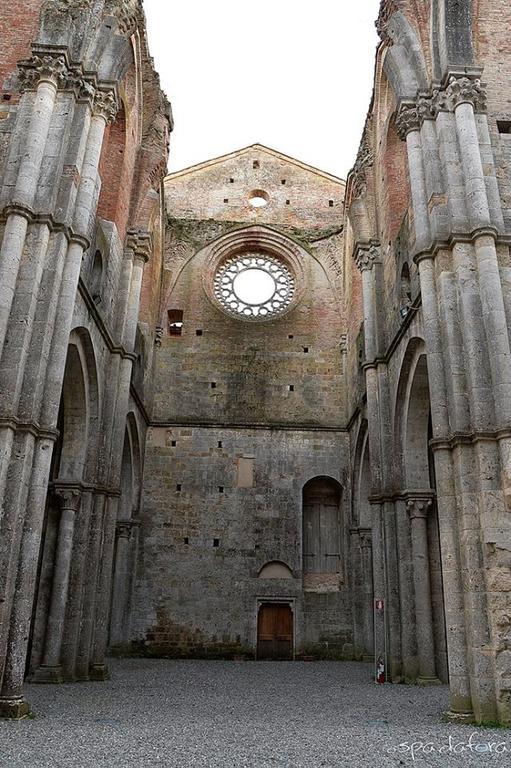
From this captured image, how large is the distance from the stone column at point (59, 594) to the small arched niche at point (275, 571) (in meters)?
7.63

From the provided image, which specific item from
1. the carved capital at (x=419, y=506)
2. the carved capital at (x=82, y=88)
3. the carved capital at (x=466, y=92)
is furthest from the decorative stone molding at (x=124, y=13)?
the carved capital at (x=419, y=506)

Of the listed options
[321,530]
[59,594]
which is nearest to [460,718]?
[59,594]

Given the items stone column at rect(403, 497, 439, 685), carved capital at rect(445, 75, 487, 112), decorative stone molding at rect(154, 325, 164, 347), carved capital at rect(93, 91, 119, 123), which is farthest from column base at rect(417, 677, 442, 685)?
decorative stone molding at rect(154, 325, 164, 347)

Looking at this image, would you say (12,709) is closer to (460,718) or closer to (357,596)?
(460,718)

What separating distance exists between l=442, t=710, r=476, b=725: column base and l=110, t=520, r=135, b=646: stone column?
10.8 m

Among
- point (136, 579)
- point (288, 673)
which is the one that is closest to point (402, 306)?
point (288, 673)

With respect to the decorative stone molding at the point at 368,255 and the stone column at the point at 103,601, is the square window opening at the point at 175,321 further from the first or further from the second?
the stone column at the point at 103,601

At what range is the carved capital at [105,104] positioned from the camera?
11000 mm

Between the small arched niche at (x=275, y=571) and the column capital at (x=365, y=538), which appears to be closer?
the column capital at (x=365, y=538)

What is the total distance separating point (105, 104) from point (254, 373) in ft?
34.6

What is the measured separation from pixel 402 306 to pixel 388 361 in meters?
1.35

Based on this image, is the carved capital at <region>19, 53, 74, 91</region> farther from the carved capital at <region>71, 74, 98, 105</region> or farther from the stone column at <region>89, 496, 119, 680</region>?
the stone column at <region>89, 496, 119, 680</region>

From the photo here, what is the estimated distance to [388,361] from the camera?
566 inches

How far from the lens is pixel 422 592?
11750 mm
